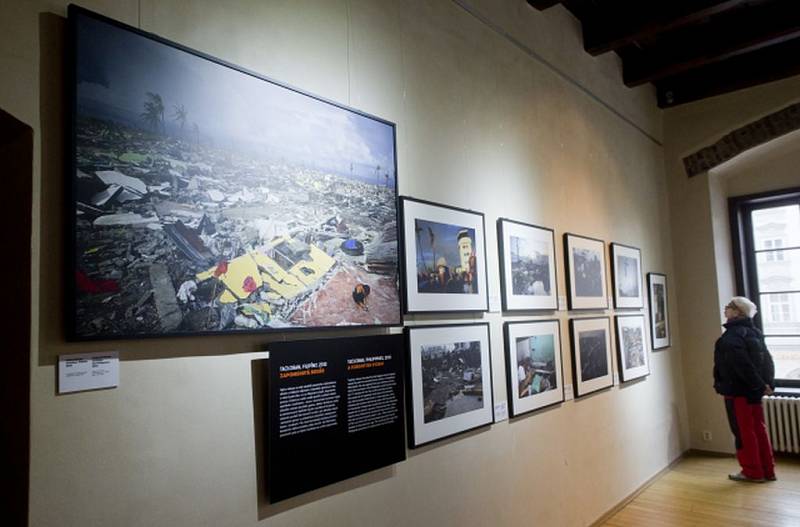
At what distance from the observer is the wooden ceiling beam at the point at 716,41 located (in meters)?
4.73

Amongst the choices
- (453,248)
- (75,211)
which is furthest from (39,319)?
(453,248)

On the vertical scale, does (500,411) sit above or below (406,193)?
below

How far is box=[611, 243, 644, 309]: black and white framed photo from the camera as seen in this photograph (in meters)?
4.82

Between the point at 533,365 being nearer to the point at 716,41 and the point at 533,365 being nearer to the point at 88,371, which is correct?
the point at 88,371

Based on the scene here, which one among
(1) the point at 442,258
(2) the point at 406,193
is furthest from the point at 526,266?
(2) the point at 406,193

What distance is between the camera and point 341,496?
2.14 metres

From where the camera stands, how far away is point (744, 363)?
4.99 m

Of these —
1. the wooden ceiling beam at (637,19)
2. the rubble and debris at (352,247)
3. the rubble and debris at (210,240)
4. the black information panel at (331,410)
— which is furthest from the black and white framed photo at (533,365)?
the wooden ceiling beam at (637,19)

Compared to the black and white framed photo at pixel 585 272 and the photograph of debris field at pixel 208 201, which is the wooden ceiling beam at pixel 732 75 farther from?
the photograph of debris field at pixel 208 201

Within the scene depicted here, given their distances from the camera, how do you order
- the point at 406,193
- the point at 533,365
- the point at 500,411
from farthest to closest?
the point at 533,365 → the point at 500,411 → the point at 406,193

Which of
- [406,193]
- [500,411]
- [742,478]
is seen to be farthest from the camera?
[742,478]

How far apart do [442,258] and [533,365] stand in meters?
1.14

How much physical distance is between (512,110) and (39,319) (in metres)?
3.04

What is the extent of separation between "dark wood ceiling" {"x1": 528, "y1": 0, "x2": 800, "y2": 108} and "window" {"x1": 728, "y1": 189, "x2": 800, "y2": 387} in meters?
1.46
